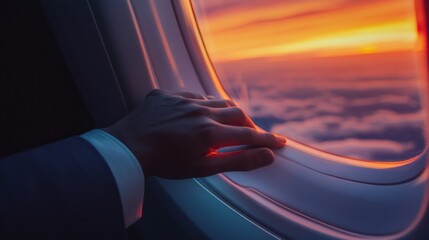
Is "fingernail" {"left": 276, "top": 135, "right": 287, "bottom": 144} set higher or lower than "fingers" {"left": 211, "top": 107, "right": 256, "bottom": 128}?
lower

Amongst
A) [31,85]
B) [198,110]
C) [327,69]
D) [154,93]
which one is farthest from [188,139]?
[31,85]

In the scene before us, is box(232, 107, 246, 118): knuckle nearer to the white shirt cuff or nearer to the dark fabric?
the white shirt cuff

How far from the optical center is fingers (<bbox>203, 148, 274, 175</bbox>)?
2.31 ft

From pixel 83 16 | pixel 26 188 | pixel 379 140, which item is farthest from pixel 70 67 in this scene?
pixel 379 140

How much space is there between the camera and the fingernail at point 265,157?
0.74 m

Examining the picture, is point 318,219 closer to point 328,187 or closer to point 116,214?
point 328,187

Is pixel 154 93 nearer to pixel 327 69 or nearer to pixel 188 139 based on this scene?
pixel 188 139

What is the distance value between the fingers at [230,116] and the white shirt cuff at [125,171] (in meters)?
0.19

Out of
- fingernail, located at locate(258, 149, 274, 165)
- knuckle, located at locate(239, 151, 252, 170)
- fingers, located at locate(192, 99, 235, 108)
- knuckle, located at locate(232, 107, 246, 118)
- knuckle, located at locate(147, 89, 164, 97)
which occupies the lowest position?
fingernail, located at locate(258, 149, 274, 165)

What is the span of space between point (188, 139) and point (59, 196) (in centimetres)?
23

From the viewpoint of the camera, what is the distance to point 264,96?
88cm

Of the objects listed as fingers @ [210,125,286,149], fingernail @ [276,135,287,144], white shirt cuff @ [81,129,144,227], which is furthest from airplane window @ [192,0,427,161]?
white shirt cuff @ [81,129,144,227]

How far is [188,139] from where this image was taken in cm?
69

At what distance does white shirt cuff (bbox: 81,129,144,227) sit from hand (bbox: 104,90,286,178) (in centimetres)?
5
